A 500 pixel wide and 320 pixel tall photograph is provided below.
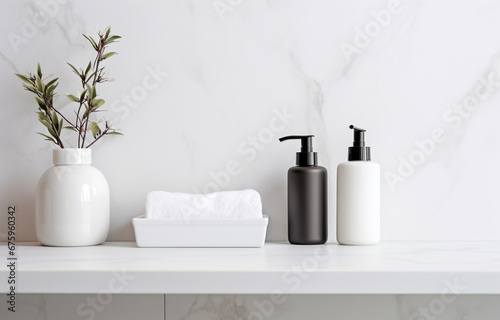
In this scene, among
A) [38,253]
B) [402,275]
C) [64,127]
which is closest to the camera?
[402,275]

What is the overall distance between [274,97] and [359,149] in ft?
0.58

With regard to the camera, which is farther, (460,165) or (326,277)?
(460,165)

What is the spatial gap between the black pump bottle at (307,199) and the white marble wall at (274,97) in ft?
0.23

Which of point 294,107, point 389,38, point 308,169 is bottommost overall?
point 308,169

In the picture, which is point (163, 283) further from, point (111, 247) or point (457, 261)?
point (457, 261)

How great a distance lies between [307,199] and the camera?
80cm

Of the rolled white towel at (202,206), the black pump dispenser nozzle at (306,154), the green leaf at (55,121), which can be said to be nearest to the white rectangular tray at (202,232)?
the rolled white towel at (202,206)

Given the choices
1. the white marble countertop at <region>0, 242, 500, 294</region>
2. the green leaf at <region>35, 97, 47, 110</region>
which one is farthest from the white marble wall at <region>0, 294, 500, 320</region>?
the green leaf at <region>35, 97, 47, 110</region>

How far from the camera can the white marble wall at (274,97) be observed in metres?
0.87

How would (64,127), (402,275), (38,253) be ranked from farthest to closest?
(64,127) → (38,253) → (402,275)

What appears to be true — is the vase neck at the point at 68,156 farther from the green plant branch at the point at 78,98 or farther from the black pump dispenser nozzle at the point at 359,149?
the black pump dispenser nozzle at the point at 359,149

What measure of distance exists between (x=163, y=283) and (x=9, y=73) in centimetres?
52

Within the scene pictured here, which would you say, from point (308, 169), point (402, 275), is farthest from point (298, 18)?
point (402, 275)

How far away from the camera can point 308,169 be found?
Result: 80cm
